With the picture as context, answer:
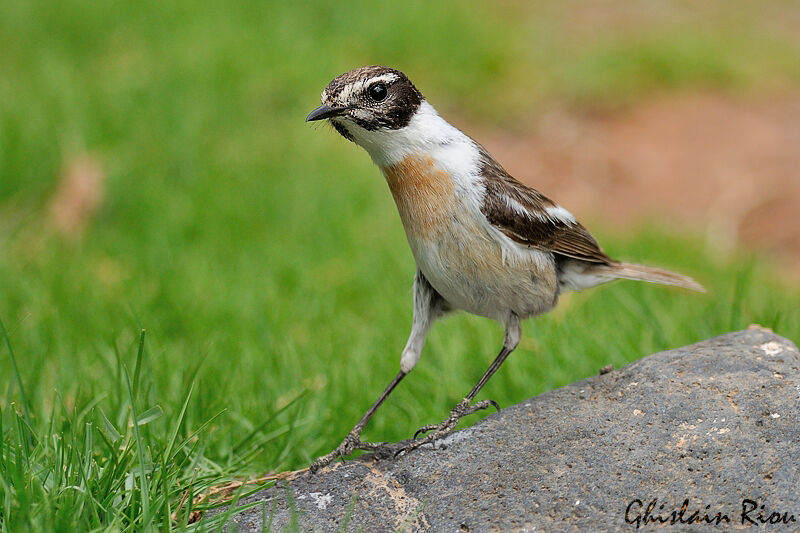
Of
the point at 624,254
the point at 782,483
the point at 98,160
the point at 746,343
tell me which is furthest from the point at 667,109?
the point at 782,483

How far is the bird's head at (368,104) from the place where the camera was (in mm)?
3799

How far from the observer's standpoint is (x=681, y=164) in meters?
10.2

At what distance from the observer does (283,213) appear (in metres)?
8.28

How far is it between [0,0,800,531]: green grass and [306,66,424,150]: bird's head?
1.19 metres

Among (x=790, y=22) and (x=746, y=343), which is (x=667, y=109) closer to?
(x=790, y=22)

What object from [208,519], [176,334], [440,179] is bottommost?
[176,334]

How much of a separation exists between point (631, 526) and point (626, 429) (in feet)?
1.48

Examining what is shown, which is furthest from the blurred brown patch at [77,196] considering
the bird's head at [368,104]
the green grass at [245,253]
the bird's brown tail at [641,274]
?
the bird's brown tail at [641,274]

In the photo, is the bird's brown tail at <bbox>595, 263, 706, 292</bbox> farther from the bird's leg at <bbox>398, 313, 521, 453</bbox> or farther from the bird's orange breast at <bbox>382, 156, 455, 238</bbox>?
the bird's orange breast at <bbox>382, 156, 455, 238</bbox>

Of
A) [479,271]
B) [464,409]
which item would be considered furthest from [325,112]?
[464,409]

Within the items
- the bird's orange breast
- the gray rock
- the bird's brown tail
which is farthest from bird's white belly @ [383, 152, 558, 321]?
the bird's brown tail

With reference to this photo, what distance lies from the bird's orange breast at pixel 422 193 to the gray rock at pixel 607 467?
0.80 m

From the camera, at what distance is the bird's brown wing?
399 cm

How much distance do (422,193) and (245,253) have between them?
13.0 ft
